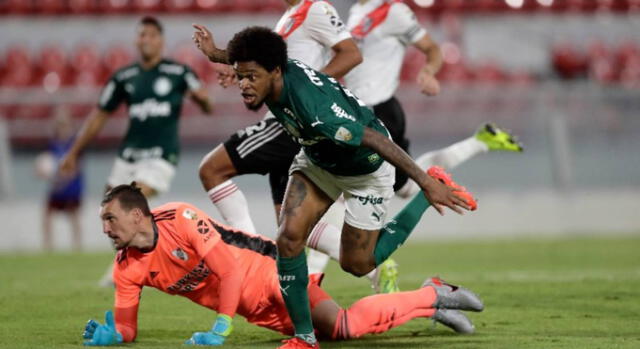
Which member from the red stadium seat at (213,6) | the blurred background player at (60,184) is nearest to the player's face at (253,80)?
the blurred background player at (60,184)

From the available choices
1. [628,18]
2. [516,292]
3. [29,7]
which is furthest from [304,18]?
[628,18]

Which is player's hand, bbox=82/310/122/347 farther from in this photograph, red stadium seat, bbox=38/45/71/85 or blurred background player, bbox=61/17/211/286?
red stadium seat, bbox=38/45/71/85

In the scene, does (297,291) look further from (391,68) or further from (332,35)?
(391,68)

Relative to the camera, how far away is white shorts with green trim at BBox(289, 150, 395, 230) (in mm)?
6215

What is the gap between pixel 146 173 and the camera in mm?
10797

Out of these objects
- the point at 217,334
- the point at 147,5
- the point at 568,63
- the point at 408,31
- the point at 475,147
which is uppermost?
the point at 147,5

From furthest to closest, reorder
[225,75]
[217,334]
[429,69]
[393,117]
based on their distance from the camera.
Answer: [393,117] → [429,69] → [225,75] → [217,334]

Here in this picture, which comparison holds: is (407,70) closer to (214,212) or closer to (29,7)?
(214,212)

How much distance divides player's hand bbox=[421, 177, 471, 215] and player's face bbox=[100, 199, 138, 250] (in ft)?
5.69

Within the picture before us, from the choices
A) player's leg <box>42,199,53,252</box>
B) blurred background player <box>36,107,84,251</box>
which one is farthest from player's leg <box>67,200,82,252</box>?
player's leg <box>42,199,53,252</box>

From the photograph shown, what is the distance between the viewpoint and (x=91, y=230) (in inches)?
633

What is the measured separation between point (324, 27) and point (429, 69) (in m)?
1.39

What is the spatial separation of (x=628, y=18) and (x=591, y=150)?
6776 millimetres

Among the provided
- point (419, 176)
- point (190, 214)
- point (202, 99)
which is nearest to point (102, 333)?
point (190, 214)
